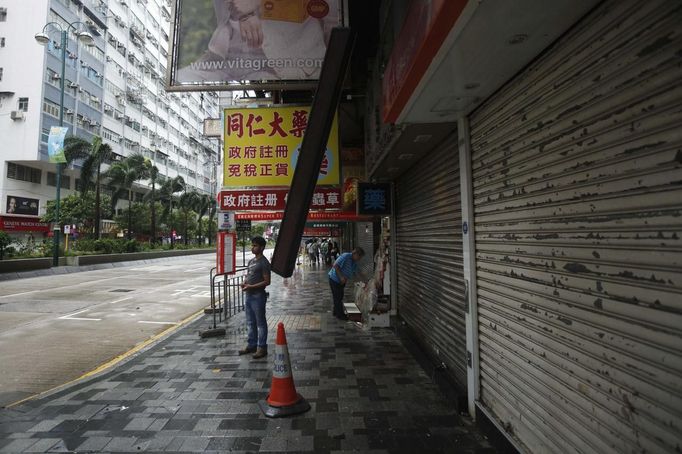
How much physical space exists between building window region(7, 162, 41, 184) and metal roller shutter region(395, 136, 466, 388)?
1714 inches

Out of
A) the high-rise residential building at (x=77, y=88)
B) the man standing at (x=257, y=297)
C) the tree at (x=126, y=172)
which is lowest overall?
the man standing at (x=257, y=297)

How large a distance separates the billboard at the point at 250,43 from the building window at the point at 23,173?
137ft

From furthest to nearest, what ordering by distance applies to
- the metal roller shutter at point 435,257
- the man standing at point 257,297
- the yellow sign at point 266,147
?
the yellow sign at point 266,147, the man standing at point 257,297, the metal roller shutter at point 435,257

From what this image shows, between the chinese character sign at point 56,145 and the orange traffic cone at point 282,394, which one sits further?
the chinese character sign at point 56,145

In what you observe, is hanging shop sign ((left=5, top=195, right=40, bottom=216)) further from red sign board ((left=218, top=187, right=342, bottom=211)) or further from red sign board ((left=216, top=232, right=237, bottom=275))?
red sign board ((left=218, top=187, right=342, bottom=211))

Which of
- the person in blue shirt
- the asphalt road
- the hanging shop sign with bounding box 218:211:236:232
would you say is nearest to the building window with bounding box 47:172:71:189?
the asphalt road

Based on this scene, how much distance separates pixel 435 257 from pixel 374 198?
9.01ft

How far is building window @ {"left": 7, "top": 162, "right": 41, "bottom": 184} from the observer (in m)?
36.7

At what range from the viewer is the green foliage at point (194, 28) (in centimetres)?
581

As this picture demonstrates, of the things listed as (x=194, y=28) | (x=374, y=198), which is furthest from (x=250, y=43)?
(x=374, y=198)

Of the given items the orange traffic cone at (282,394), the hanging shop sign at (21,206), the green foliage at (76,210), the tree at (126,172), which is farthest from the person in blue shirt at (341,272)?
the hanging shop sign at (21,206)

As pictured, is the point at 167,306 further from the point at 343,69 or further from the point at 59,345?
the point at 343,69

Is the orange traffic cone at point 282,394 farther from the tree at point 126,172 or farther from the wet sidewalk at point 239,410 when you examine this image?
the tree at point 126,172

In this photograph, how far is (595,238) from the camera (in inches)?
83.4
